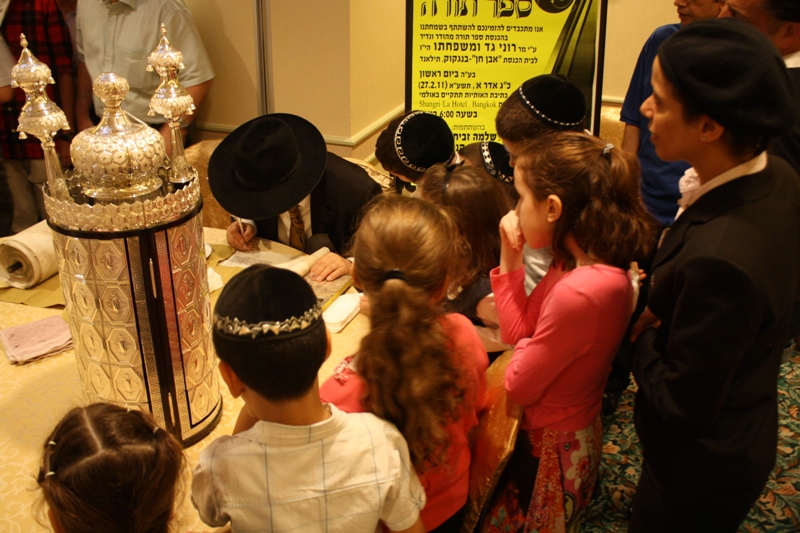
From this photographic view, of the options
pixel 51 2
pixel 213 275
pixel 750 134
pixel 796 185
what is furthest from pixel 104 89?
pixel 51 2

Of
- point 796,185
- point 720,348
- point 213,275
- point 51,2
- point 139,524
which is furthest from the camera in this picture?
point 51,2

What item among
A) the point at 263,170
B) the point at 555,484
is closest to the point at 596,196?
the point at 555,484

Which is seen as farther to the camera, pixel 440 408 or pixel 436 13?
pixel 436 13

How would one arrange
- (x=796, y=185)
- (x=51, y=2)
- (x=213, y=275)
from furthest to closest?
1. (x=51, y=2)
2. (x=213, y=275)
3. (x=796, y=185)

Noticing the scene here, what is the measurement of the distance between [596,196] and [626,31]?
3.22 m

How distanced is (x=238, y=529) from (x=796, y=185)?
1.17 m

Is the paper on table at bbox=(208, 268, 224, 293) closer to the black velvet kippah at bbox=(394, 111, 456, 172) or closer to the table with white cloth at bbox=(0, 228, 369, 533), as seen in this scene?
the table with white cloth at bbox=(0, 228, 369, 533)

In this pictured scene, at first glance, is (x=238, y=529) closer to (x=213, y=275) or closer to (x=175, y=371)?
(x=175, y=371)

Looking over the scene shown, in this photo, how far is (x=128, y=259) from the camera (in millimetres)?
1179

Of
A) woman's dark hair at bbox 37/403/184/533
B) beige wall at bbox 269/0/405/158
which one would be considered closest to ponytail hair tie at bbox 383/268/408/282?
woman's dark hair at bbox 37/403/184/533

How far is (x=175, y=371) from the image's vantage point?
4.22 feet

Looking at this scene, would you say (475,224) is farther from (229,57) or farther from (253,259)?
(229,57)

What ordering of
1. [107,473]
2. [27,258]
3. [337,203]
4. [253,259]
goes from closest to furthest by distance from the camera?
[107,473] → [27,258] → [253,259] → [337,203]

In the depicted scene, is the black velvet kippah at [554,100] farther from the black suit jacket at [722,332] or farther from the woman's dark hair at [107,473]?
the woman's dark hair at [107,473]
